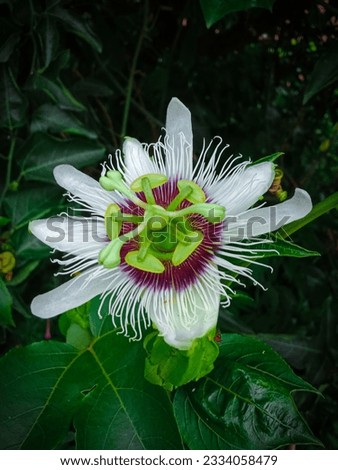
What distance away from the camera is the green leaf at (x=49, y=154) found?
1.13m

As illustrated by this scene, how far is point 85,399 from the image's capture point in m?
0.81

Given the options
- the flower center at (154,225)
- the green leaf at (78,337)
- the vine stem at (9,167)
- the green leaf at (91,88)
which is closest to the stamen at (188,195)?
the flower center at (154,225)

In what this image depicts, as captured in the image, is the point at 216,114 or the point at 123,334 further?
the point at 216,114

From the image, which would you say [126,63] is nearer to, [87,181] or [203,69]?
[203,69]

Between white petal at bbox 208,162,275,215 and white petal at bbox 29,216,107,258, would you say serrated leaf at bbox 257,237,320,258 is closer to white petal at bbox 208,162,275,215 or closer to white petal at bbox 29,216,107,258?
white petal at bbox 208,162,275,215

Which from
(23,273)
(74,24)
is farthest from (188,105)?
(23,273)

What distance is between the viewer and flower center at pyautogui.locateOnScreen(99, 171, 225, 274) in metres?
0.75

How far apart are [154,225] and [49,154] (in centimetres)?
45

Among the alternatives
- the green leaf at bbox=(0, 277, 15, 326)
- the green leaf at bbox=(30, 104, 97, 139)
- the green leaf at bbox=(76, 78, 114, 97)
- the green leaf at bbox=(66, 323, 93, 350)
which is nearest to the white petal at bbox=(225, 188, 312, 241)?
the green leaf at bbox=(66, 323, 93, 350)

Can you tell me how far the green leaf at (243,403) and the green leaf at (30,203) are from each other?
49 centimetres

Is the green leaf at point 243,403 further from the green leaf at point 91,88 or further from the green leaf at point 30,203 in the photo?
the green leaf at point 91,88
